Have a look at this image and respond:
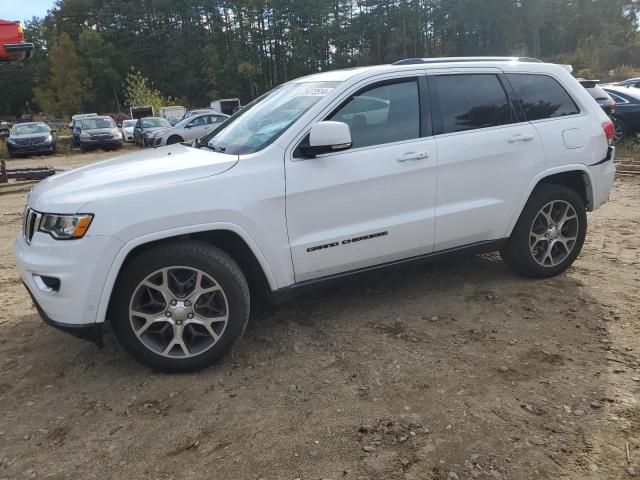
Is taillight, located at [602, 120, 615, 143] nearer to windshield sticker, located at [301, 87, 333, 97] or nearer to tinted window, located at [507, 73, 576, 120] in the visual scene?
tinted window, located at [507, 73, 576, 120]

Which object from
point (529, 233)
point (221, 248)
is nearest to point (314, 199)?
point (221, 248)

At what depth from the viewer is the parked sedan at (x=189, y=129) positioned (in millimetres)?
20547

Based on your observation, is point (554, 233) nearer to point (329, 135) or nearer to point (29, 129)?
point (329, 135)

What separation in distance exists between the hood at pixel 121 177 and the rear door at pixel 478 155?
1.59m

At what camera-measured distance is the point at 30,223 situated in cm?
323

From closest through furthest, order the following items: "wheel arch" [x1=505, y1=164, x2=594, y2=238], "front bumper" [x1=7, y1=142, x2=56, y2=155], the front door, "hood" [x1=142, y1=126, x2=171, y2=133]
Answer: the front door
"wheel arch" [x1=505, y1=164, x2=594, y2=238]
"front bumper" [x1=7, y1=142, x2=56, y2=155]
"hood" [x1=142, y1=126, x2=171, y2=133]

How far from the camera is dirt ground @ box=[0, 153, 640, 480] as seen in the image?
2420mm

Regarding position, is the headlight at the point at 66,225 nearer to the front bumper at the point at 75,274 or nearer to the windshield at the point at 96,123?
the front bumper at the point at 75,274

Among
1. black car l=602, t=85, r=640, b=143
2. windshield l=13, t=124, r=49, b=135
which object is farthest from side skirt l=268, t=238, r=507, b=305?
windshield l=13, t=124, r=49, b=135

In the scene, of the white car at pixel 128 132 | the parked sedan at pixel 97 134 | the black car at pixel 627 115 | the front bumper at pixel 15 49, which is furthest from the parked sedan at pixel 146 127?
the black car at pixel 627 115

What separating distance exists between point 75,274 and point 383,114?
2266mm

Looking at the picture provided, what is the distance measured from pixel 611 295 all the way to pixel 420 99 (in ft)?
7.18

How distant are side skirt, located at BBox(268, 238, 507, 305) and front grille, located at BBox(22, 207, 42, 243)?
4.82 ft

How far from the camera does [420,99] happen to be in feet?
12.6
